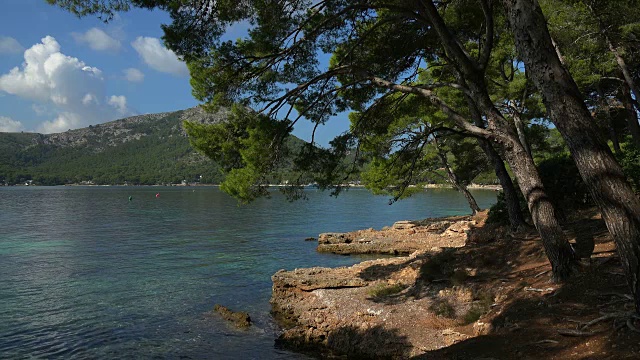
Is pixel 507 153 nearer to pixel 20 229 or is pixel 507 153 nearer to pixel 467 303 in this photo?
pixel 467 303

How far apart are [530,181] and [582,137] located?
8.82 feet

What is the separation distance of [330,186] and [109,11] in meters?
6.91

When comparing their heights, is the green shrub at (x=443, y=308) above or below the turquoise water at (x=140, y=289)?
above

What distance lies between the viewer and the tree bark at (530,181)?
311 inches

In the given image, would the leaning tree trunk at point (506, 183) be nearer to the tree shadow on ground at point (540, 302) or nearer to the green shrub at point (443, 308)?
the tree shadow on ground at point (540, 302)

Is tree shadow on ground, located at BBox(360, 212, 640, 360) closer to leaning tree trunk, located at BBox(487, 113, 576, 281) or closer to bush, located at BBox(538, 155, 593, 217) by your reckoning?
leaning tree trunk, located at BBox(487, 113, 576, 281)

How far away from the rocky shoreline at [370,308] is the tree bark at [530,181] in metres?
1.97

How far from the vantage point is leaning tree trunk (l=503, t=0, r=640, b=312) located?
512 cm

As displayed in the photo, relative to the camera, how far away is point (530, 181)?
8.09 meters

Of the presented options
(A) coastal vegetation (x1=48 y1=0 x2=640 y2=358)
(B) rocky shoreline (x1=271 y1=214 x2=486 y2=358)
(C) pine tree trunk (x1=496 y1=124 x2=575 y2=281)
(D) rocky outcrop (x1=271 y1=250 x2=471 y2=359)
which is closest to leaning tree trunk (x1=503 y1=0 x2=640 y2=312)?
(A) coastal vegetation (x1=48 y1=0 x2=640 y2=358)

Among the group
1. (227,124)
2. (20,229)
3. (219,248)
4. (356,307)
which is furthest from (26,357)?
(20,229)

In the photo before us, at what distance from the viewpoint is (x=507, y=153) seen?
8.16 metres

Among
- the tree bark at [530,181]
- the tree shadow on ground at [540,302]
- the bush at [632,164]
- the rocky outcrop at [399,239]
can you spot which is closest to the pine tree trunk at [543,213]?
the tree bark at [530,181]

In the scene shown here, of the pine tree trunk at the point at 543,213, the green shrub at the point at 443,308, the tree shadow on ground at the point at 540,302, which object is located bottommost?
the green shrub at the point at 443,308
